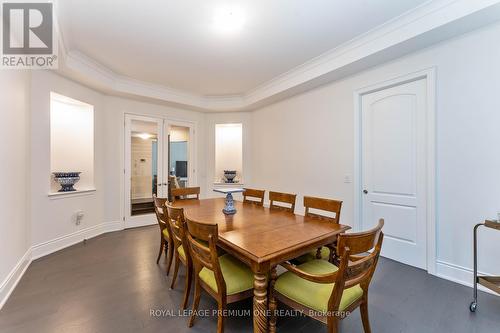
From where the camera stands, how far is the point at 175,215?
199 centimetres

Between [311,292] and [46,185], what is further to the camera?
[46,185]

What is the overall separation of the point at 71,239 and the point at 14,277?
1.23 m

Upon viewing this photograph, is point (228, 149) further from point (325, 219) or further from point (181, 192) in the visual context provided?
point (325, 219)

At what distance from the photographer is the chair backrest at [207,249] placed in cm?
144

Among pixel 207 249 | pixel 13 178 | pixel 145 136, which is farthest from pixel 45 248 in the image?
pixel 207 249

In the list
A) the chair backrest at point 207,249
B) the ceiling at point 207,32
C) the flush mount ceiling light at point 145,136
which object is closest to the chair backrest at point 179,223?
the chair backrest at point 207,249

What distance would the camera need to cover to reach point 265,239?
5.31ft

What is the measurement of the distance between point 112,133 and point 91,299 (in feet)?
10.1

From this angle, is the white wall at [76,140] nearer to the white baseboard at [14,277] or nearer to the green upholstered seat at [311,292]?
the white baseboard at [14,277]

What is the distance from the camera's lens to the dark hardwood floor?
5.70 ft

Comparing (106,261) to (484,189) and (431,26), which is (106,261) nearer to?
(484,189)

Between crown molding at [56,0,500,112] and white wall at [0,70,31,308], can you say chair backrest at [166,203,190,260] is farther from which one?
crown molding at [56,0,500,112]

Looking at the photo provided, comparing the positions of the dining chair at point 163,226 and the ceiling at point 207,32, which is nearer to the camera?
the ceiling at point 207,32

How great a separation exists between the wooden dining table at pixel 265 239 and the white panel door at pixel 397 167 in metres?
1.42
